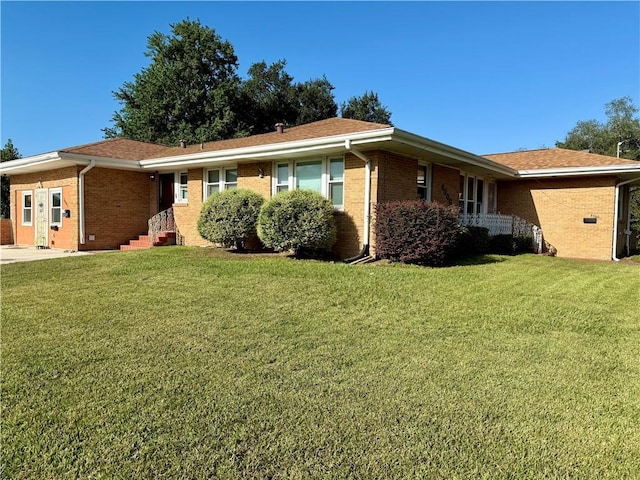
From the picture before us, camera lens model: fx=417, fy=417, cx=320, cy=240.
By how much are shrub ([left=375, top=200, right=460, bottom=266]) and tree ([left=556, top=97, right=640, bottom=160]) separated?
4804 cm

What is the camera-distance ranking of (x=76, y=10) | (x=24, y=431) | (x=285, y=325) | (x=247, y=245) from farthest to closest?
(x=247, y=245) < (x=76, y=10) < (x=285, y=325) < (x=24, y=431)

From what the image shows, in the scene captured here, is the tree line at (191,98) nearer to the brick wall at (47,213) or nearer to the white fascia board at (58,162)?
the brick wall at (47,213)

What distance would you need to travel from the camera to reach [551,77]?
18.2m

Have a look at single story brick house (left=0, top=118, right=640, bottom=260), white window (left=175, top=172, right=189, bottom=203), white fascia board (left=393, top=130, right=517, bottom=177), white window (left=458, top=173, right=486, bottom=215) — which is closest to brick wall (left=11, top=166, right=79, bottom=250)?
single story brick house (left=0, top=118, right=640, bottom=260)

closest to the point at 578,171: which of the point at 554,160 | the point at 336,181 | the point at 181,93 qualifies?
the point at 554,160

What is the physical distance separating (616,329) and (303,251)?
6986 millimetres

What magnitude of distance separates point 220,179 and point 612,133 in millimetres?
53740

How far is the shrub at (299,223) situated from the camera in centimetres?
1029

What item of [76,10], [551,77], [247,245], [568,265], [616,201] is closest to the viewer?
[76,10]

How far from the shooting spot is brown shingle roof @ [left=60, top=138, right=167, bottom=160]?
14492 millimetres

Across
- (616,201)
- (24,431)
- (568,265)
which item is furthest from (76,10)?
(616,201)

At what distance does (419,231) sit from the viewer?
9.63m

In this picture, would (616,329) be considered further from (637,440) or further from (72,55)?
(72,55)

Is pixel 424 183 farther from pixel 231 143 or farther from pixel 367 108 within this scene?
pixel 367 108
